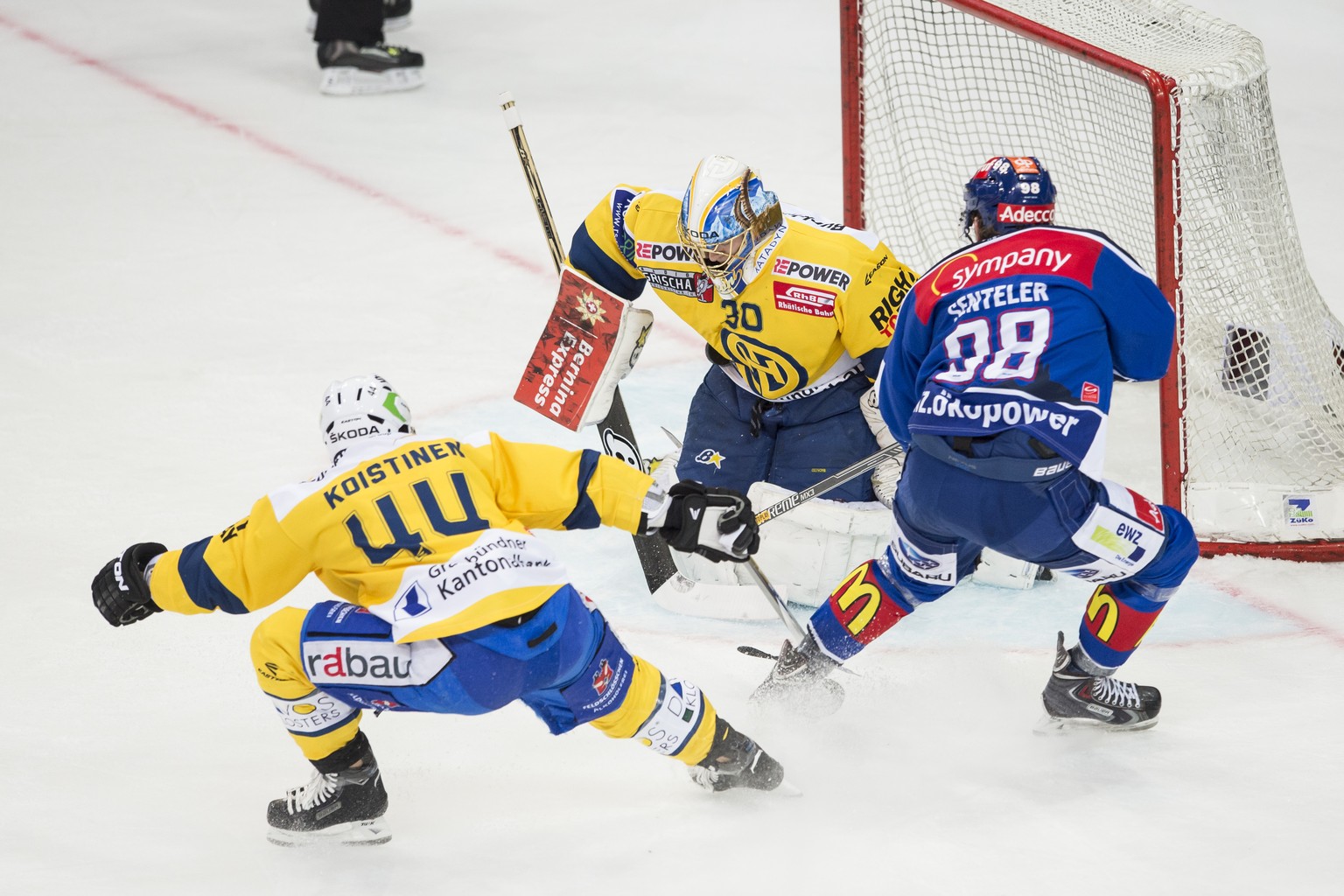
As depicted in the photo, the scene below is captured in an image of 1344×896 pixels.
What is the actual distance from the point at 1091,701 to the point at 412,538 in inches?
54.3

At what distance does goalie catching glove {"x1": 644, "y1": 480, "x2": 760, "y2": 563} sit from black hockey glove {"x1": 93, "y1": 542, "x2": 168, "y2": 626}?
855 millimetres

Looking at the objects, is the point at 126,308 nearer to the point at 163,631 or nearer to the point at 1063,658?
the point at 163,631

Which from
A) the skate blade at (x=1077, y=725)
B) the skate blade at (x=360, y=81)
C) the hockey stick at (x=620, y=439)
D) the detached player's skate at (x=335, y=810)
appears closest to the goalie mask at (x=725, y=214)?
the hockey stick at (x=620, y=439)

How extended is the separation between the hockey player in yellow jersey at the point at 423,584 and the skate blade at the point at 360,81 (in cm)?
488

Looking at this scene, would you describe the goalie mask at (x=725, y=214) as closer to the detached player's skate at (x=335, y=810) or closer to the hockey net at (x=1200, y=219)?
the hockey net at (x=1200, y=219)

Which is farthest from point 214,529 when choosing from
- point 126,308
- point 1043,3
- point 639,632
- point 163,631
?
point 1043,3

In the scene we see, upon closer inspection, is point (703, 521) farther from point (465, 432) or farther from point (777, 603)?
point (465, 432)

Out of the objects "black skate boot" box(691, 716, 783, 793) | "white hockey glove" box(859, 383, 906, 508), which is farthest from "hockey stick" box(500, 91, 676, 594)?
"black skate boot" box(691, 716, 783, 793)

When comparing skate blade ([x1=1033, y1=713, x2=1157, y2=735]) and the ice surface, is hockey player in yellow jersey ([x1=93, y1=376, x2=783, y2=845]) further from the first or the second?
skate blade ([x1=1033, y1=713, x2=1157, y2=735])

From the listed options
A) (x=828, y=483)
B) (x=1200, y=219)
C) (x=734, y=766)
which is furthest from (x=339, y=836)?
(x=1200, y=219)

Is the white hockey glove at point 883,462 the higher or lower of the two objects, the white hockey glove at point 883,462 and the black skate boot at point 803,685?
the higher

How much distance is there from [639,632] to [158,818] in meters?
1.16

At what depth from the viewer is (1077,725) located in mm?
2988

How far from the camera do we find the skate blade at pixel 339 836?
2.71 meters
